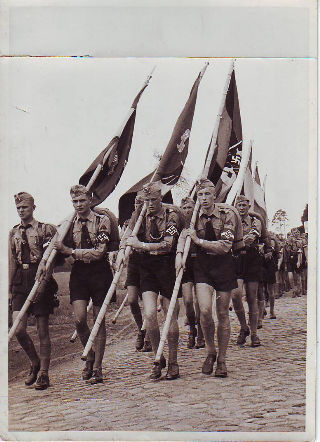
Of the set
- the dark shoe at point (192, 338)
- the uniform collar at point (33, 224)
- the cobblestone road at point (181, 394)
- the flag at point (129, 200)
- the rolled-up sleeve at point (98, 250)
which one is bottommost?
the cobblestone road at point (181, 394)

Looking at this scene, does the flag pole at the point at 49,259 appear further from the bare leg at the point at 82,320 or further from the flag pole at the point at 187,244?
Answer: the flag pole at the point at 187,244

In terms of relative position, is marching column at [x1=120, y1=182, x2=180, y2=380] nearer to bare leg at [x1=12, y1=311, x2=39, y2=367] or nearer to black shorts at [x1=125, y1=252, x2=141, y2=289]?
black shorts at [x1=125, y1=252, x2=141, y2=289]

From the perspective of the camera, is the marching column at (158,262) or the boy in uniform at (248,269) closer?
the marching column at (158,262)

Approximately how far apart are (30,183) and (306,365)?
3068 millimetres

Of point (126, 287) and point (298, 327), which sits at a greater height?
point (126, 287)

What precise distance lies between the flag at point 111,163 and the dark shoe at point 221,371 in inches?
73.6

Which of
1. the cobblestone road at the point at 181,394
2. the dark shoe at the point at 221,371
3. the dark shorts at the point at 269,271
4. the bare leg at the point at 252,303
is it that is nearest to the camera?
the cobblestone road at the point at 181,394

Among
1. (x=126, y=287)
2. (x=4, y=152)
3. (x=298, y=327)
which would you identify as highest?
(x=4, y=152)

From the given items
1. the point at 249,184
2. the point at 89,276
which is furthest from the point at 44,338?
the point at 249,184

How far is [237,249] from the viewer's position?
6.24 metres

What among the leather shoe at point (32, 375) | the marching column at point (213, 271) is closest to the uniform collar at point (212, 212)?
the marching column at point (213, 271)

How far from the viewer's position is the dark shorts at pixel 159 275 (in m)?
6.13

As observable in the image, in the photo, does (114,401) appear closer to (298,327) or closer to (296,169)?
(298,327)

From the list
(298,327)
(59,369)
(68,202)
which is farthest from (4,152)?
(298,327)
